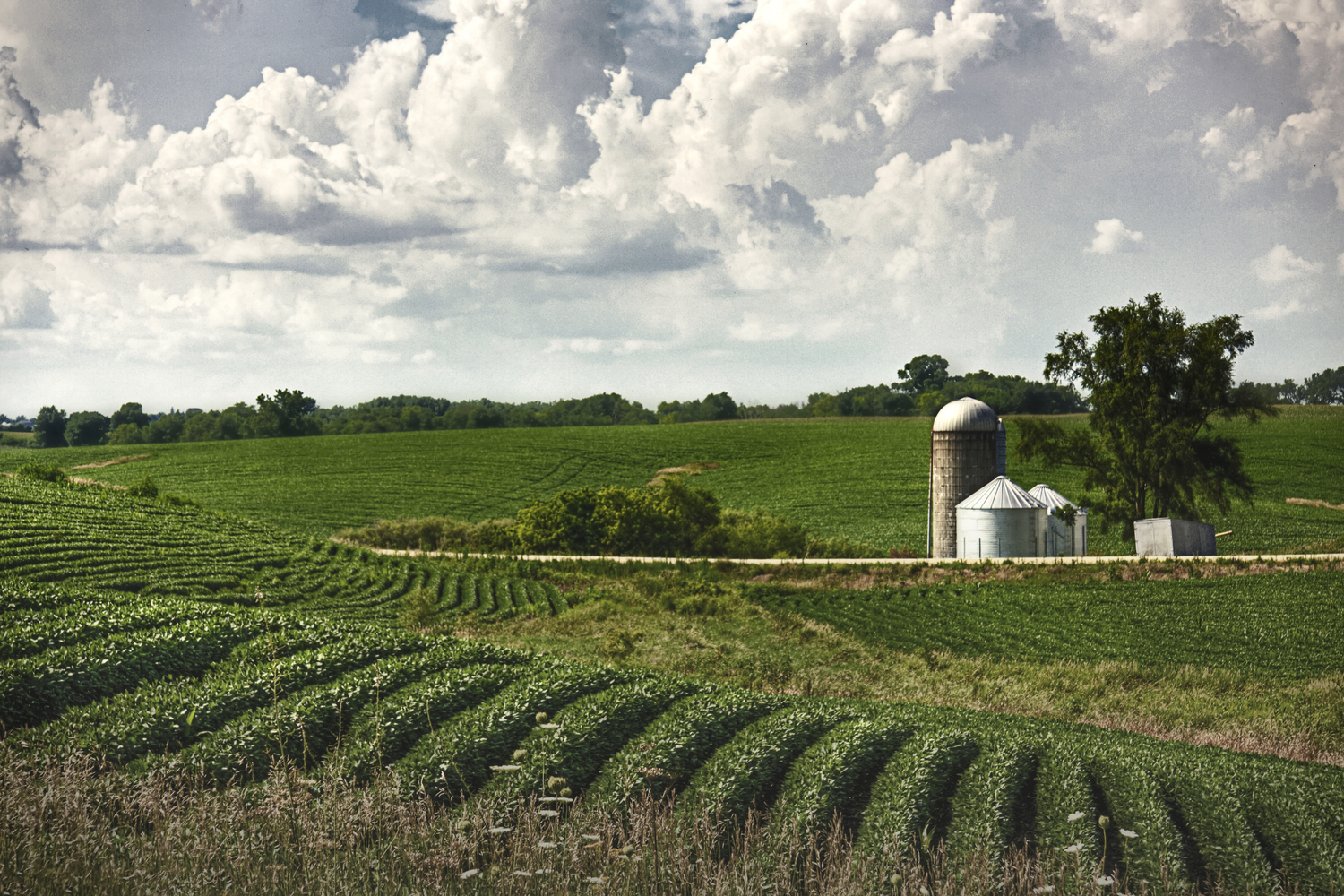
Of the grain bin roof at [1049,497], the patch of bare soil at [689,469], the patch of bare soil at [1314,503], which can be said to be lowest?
the patch of bare soil at [1314,503]

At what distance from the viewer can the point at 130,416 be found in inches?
3031

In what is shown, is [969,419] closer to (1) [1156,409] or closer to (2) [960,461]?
(2) [960,461]

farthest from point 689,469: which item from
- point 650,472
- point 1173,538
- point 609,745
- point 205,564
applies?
point 609,745

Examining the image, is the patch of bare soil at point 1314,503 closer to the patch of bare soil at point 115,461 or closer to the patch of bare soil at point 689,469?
the patch of bare soil at point 689,469

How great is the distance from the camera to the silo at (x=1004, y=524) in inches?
1162

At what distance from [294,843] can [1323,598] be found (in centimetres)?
2264

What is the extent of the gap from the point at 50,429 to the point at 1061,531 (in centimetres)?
7824

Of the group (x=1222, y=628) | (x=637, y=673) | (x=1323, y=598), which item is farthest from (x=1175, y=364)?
(x=637, y=673)

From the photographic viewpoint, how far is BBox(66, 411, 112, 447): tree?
237 ft

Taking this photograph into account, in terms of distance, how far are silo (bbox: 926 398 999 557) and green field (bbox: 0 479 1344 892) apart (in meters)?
22.9

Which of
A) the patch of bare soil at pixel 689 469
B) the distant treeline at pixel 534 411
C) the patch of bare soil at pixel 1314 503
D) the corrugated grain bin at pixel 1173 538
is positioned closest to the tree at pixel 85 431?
the distant treeline at pixel 534 411

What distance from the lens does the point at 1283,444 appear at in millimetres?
58781

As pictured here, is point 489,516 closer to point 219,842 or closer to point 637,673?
point 637,673

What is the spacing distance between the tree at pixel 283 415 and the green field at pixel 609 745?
2687 inches
